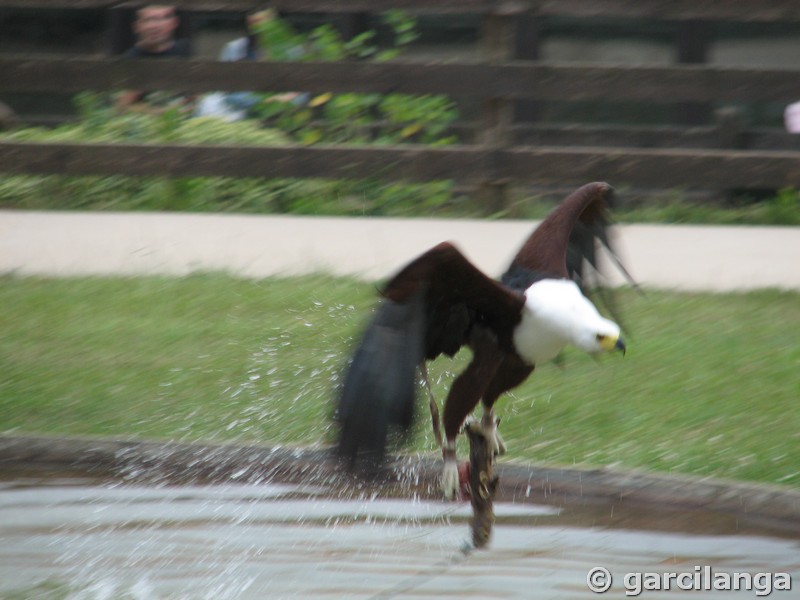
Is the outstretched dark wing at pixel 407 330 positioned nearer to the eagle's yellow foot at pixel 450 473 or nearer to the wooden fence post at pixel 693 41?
the eagle's yellow foot at pixel 450 473

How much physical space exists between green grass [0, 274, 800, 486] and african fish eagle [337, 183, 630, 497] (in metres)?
0.84

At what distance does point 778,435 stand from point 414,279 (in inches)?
84.6

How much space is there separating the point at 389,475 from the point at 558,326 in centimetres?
117

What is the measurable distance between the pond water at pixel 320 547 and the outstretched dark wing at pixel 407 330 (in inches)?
26.8

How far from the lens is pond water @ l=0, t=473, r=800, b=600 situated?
3785 millimetres

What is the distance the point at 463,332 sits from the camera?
376cm

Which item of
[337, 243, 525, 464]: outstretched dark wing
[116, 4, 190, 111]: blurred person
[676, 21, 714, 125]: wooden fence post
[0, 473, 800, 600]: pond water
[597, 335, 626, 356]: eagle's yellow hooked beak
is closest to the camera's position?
[337, 243, 525, 464]: outstretched dark wing

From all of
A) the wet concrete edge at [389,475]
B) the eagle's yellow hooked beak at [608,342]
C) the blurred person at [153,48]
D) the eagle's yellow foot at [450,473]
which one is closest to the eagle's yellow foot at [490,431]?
the eagle's yellow foot at [450,473]

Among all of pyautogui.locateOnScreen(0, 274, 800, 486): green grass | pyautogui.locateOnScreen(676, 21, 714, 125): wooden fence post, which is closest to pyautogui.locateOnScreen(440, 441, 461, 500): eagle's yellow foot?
pyautogui.locateOnScreen(0, 274, 800, 486): green grass

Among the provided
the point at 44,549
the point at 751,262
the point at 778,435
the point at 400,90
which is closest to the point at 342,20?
the point at 400,90

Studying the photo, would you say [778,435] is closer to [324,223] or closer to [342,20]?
[324,223]

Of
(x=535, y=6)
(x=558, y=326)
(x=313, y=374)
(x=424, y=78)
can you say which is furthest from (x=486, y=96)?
(x=558, y=326)

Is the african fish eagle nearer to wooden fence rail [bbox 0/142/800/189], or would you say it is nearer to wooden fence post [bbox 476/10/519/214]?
wooden fence rail [bbox 0/142/800/189]

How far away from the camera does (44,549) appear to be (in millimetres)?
4074
